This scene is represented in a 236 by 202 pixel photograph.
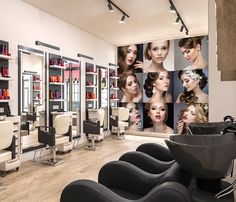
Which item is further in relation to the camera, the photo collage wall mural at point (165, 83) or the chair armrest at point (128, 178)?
the photo collage wall mural at point (165, 83)

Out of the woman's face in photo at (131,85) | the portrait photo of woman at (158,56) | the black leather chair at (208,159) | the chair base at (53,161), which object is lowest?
the chair base at (53,161)

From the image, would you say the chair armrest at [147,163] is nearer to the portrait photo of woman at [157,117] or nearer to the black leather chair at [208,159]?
the black leather chair at [208,159]

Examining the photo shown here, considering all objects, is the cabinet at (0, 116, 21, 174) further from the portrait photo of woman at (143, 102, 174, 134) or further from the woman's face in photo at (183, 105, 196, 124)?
the woman's face in photo at (183, 105, 196, 124)

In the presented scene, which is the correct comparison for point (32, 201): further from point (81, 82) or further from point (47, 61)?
point (81, 82)

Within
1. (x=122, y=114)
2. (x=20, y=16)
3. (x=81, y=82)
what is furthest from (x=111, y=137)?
(x=20, y=16)

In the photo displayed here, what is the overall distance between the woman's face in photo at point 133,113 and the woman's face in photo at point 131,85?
0.42 metres

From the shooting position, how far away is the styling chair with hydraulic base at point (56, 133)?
4.51 meters

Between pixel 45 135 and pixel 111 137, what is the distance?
3504 millimetres

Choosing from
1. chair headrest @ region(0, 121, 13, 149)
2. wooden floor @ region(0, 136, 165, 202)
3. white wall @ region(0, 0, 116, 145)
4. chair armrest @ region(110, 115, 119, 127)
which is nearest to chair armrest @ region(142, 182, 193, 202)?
wooden floor @ region(0, 136, 165, 202)

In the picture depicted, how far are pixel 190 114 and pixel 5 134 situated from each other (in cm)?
542

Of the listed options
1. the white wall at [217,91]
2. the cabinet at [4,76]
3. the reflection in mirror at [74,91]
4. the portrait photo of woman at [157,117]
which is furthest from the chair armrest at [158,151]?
the portrait photo of woman at [157,117]

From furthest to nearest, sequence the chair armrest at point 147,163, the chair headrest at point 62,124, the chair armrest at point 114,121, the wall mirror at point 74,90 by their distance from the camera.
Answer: the chair armrest at point 114,121, the wall mirror at point 74,90, the chair headrest at point 62,124, the chair armrest at point 147,163

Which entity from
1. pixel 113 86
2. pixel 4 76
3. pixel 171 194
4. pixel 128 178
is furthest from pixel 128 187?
pixel 113 86

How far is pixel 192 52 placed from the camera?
23.8ft
